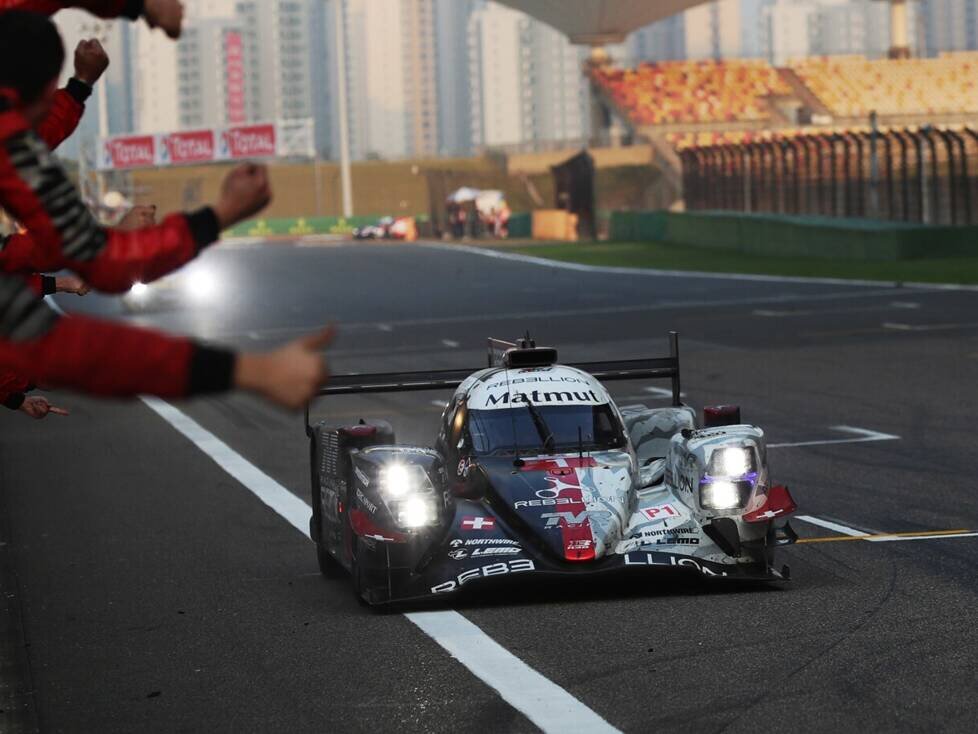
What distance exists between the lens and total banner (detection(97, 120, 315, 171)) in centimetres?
9888

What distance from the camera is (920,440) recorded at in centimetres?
1823

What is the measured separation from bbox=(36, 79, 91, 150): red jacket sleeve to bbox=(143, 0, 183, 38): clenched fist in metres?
1.78

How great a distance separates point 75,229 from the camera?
5.00m

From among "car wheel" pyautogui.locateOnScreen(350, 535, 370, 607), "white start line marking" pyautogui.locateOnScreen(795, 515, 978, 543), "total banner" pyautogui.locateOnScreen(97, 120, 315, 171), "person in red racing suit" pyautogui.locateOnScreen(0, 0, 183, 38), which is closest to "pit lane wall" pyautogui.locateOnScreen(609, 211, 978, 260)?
"total banner" pyautogui.locateOnScreen(97, 120, 315, 171)

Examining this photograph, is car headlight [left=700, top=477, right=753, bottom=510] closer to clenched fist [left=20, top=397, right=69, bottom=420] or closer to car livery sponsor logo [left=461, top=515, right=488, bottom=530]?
car livery sponsor logo [left=461, top=515, right=488, bottom=530]

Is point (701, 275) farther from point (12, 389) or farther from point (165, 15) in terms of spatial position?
point (165, 15)

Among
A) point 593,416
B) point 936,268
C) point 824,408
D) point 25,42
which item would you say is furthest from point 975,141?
point 25,42

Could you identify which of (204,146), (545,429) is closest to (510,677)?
(545,429)

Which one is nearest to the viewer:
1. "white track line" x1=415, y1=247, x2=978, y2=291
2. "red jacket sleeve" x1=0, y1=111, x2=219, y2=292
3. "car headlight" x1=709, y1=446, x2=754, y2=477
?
"red jacket sleeve" x1=0, y1=111, x2=219, y2=292

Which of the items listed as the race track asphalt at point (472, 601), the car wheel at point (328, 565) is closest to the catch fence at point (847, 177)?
the race track asphalt at point (472, 601)

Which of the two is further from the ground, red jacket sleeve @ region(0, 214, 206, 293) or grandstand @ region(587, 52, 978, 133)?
grandstand @ region(587, 52, 978, 133)

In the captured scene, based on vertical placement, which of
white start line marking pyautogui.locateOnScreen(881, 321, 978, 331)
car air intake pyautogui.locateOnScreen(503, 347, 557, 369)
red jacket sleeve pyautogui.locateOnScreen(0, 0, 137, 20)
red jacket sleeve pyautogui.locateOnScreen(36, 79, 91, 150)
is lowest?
white start line marking pyautogui.locateOnScreen(881, 321, 978, 331)

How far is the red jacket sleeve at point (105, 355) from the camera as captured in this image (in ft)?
14.1

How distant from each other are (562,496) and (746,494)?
108 cm
